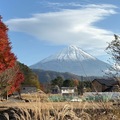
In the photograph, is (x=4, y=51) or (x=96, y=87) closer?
(x=96, y=87)

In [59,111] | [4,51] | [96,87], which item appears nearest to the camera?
[59,111]

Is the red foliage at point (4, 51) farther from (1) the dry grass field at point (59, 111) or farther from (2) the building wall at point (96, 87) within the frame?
(1) the dry grass field at point (59, 111)

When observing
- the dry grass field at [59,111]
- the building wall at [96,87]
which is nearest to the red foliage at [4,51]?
the building wall at [96,87]

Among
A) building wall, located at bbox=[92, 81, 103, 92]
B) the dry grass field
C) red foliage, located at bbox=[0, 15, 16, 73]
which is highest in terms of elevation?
red foliage, located at bbox=[0, 15, 16, 73]

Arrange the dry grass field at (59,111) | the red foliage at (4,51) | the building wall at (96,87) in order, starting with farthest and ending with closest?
the red foliage at (4,51) < the building wall at (96,87) < the dry grass field at (59,111)

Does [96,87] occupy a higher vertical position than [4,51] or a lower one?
lower

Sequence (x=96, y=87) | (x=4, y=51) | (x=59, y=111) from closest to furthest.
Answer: (x=59, y=111)
(x=96, y=87)
(x=4, y=51)

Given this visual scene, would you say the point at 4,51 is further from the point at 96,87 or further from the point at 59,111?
the point at 59,111

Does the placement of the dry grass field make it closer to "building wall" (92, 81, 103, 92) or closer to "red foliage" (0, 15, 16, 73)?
"building wall" (92, 81, 103, 92)

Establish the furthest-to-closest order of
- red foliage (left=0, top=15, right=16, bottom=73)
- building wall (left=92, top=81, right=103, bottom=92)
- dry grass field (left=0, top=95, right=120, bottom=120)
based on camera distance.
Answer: red foliage (left=0, top=15, right=16, bottom=73) → building wall (left=92, top=81, right=103, bottom=92) → dry grass field (left=0, top=95, right=120, bottom=120)

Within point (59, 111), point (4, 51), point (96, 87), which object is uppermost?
point (4, 51)

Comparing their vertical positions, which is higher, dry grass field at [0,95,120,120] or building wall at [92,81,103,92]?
building wall at [92,81,103,92]

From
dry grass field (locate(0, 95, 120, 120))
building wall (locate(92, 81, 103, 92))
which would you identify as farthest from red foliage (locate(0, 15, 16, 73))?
dry grass field (locate(0, 95, 120, 120))

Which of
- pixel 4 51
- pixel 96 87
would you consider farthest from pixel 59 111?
pixel 4 51
